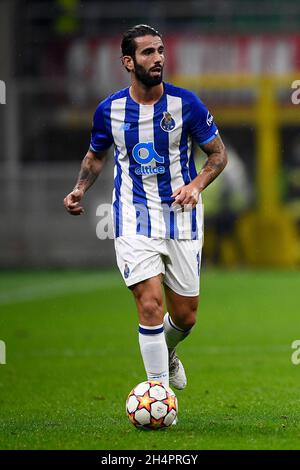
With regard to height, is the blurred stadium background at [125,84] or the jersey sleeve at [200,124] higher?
the jersey sleeve at [200,124]

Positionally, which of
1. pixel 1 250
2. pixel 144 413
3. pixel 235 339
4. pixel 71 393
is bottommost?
pixel 1 250

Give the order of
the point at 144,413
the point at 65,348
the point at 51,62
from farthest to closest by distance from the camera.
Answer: the point at 51,62, the point at 65,348, the point at 144,413

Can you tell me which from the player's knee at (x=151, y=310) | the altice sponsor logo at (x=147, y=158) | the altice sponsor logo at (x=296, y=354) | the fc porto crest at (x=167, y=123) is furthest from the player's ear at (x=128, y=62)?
the altice sponsor logo at (x=296, y=354)

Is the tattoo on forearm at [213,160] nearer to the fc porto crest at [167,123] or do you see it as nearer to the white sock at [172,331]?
the fc porto crest at [167,123]

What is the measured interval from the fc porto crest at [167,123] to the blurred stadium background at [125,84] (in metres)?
14.5

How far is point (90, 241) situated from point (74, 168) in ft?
5.23

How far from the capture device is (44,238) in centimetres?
2169

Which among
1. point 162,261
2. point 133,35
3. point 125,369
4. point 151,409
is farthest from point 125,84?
point 151,409

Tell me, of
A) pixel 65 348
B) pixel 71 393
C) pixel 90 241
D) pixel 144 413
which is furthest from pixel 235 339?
pixel 90 241

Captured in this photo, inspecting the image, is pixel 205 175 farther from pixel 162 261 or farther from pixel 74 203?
pixel 74 203

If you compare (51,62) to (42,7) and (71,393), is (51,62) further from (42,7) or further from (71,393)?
(71,393)

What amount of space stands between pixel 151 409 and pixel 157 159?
1.46m

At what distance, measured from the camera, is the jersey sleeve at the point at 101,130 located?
6945 millimetres
